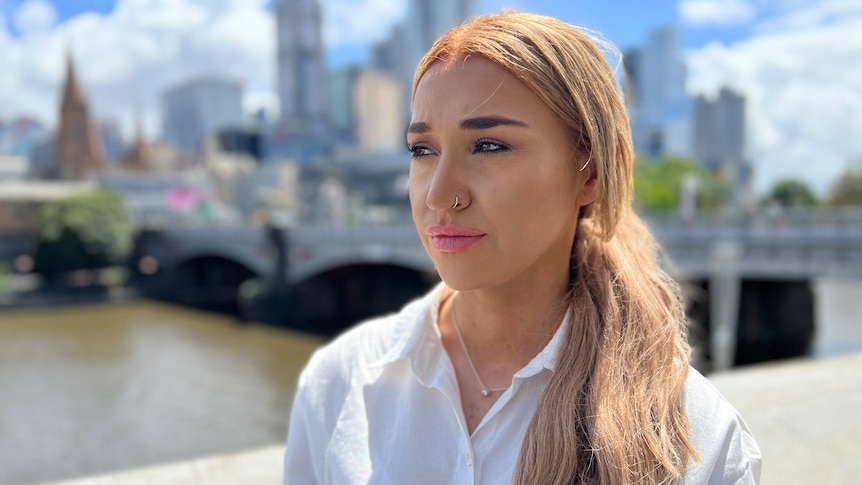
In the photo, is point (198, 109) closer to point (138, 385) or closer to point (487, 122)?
point (138, 385)

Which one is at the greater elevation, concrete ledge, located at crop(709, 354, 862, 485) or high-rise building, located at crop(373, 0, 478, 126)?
high-rise building, located at crop(373, 0, 478, 126)

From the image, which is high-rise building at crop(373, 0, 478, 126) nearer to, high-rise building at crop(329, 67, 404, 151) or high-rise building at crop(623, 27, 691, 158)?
high-rise building at crop(329, 67, 404, 151)

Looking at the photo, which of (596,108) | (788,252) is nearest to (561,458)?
(596,108)

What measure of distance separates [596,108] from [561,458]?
0.50 m

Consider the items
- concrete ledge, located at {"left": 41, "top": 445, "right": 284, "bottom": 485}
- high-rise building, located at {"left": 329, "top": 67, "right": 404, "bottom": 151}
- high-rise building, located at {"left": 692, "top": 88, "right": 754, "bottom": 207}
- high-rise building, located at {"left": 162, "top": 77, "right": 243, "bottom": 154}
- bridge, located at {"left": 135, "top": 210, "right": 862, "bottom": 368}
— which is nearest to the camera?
concrete ledge, located at {"left": 41, "top": 445, "right": 284, "bottom": 485}

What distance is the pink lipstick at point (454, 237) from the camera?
40.7 inches

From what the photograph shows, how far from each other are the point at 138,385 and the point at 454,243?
15.2 m

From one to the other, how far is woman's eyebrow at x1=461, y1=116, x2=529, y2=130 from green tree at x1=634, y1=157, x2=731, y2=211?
118 ft

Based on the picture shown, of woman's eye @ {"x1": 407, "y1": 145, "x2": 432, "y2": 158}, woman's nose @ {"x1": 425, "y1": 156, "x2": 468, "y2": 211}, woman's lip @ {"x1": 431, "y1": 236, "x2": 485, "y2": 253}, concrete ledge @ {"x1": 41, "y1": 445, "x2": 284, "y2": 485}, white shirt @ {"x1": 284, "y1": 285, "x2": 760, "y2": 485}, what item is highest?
woman's eye @ {"x1": 407, "y1": 145, "x2": 432, "y2": 158}

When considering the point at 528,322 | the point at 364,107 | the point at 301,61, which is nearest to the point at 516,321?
the point at 528,322

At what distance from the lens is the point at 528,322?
1.14 m

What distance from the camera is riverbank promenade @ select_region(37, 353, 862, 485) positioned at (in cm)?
172

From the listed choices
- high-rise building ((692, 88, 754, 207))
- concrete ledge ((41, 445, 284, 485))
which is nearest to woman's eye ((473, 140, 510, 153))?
concrete ledge ((41, 445, 284, 485))

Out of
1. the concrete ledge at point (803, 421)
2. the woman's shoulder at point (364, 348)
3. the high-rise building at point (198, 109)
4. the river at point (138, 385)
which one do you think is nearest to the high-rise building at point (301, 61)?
the high-rise building at point (198, 109)
